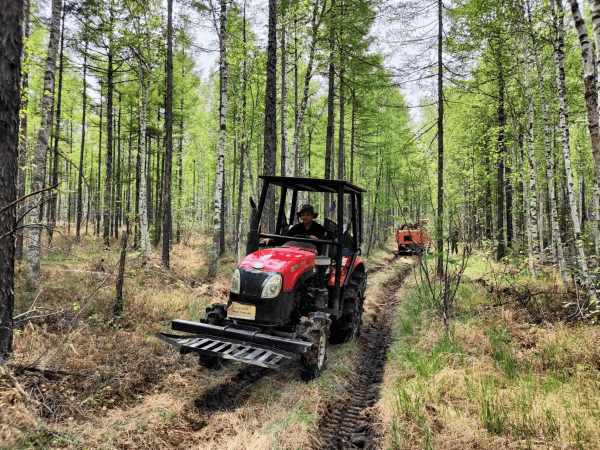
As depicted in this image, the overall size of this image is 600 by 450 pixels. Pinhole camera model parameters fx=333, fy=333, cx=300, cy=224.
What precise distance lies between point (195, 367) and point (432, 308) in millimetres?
4648

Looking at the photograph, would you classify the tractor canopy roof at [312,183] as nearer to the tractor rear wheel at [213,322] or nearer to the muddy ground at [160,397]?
the tractor rear wheel at [213,322]

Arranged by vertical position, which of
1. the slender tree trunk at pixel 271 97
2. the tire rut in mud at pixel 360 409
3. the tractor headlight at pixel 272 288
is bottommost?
the tire rut in mud at pixel 360 409

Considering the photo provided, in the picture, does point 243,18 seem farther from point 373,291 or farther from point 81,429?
point 81,429

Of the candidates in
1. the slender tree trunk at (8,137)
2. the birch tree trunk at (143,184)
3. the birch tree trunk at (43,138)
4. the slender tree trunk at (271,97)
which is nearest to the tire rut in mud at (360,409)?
the slender tree trunk at (8,137)

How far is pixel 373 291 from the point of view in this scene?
9.71 m

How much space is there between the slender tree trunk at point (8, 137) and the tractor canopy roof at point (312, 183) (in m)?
2.66

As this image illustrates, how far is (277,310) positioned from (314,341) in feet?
1.82

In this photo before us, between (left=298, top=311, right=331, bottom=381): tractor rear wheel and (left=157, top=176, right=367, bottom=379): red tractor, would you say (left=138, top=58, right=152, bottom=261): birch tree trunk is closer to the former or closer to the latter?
(left=157, top=176, right=367, bottom=379): red tractor

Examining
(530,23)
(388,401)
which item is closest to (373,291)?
(388,401)

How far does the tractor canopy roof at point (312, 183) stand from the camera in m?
4.74

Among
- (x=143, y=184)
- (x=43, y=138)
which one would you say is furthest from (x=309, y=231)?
(x=143, y=184)

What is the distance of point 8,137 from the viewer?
3.01 metres

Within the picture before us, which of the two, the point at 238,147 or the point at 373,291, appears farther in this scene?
the point at 238,147

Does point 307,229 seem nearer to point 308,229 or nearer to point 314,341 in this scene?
point 308,229
